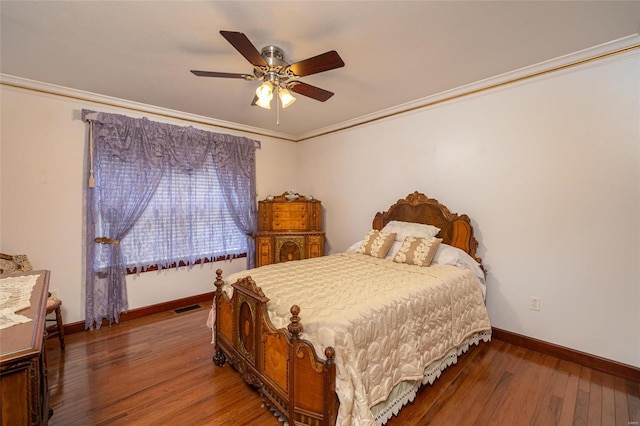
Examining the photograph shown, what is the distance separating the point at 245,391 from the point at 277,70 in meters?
2.36

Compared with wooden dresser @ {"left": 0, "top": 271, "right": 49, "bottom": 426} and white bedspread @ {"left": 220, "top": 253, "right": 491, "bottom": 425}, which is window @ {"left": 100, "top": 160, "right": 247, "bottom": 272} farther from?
wooden dresser @ {"left": 0, "top": 271, "right": 49, "bottom": 426}

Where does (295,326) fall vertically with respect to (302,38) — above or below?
below

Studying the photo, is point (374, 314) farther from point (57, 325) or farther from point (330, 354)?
point (57, 325)

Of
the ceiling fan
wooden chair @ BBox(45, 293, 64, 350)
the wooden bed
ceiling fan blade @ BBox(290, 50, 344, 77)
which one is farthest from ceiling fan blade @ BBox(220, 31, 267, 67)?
wooden chair @ BBox(45, 293, 64, 350)

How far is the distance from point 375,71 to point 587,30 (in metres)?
1.50

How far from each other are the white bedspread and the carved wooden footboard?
2.7 inches

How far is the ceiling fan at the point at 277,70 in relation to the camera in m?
1.75

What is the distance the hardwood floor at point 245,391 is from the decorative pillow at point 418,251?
2.99 feet

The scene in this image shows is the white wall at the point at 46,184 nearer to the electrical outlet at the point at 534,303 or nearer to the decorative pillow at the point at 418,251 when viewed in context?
the decorative pillow at the point at 418,251

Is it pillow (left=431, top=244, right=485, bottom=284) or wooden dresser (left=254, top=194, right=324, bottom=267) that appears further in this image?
wooden dresser (left=254, top=194, right=324, bottom=267)

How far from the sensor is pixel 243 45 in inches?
65.0

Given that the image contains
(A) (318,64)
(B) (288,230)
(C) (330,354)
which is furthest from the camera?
(B) (288,230)

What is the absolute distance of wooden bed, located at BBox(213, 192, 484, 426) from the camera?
1509 mm

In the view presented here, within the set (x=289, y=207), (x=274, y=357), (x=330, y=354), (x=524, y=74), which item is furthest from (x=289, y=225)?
(x=524, y=74)
